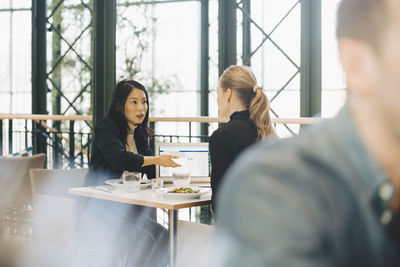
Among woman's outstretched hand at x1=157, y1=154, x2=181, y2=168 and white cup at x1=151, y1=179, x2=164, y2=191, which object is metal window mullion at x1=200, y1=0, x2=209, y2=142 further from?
white cup at x1=151, y1=179, x2=164, y2=191

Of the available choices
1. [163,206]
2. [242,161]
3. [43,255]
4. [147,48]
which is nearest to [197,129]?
[147,48]

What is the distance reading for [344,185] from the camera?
0.61 meters

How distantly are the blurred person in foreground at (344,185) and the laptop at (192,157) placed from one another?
2.67m

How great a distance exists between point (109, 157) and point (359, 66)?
8.80ft

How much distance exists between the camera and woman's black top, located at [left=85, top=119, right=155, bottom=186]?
3.16 m

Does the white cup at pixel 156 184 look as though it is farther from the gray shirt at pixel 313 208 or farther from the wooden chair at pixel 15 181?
the gray shirt at pixel 313 208

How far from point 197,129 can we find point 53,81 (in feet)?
8.62

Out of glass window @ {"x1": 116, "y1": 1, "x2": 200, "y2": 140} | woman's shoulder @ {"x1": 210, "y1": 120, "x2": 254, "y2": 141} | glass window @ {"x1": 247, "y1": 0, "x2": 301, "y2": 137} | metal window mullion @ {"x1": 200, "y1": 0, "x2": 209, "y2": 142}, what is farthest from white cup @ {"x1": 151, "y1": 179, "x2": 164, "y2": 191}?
metal window mullion @ {"x1": 200, "y1": 0, "x2": 209, "y2": 142}

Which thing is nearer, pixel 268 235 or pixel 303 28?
pixel 268 235

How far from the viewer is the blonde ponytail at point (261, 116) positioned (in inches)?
104

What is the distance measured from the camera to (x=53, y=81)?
25.7 ft

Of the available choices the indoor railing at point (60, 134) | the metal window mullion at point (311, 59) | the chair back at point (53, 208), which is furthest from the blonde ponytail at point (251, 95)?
the metal window mullion at point (311, 59)

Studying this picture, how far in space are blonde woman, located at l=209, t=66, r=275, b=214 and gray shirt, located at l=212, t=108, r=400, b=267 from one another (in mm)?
1895

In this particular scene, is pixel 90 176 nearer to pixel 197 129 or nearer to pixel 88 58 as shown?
pixel 88 58
